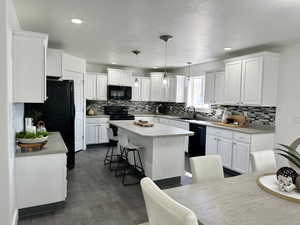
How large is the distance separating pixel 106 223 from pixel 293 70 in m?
3.92

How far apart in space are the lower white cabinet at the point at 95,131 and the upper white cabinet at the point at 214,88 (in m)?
2.95

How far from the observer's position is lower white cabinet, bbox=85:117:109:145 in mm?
5980

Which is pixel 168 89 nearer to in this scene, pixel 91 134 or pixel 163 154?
pixel 91 134

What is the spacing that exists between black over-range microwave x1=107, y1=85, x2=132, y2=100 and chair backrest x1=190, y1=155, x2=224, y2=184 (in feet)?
15.7

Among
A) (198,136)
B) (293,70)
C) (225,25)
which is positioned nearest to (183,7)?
(225,25)

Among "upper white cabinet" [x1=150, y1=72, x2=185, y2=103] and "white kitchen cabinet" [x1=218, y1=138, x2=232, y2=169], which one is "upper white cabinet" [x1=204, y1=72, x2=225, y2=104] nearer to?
"white kitchen cabinet" [x1=218, y1=138, x2=232, y2=169]

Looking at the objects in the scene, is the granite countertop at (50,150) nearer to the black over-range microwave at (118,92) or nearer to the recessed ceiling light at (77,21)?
the recessed ceiling light at (77,21)

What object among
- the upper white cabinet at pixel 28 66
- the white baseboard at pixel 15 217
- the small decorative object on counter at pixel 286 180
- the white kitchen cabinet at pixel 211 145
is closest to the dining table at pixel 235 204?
the small decorative object on counter at pixel 286 180

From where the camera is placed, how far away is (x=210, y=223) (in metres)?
1.17

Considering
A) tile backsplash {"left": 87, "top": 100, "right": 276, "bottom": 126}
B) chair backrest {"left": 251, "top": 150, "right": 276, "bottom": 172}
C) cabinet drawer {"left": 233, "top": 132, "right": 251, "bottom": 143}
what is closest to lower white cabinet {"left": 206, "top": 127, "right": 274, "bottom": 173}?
cabinet drawer {"left": 233, "top": 132, "right": 251, "bottom": 143}

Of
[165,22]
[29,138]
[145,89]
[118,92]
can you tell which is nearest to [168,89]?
[145,89]

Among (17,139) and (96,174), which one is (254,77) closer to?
(96,174)

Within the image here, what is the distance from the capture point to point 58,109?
3842mm

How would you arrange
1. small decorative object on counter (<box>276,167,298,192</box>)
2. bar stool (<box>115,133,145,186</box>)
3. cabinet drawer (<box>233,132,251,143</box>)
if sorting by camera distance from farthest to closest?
1. cabinet drawer (<box>233,132,251,143</box>)
2. bar stool (<box>115,133,145,186</box>)
3. small decorative object on counter (<box>276,167,298,192</box>)
